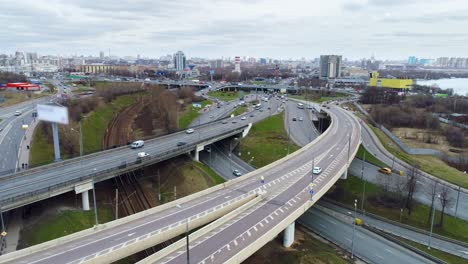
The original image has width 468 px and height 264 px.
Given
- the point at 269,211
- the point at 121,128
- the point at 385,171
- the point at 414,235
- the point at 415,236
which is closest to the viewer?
the point at 269,211

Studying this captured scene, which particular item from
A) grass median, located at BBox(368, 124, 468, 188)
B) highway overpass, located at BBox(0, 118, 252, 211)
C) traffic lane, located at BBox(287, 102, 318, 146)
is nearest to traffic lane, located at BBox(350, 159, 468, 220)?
grass median, located at BBox(368, 124, 468, 188)

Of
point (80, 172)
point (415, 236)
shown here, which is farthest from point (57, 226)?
point (415, 236)

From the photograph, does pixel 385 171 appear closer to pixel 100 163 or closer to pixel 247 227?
pixel 247 227

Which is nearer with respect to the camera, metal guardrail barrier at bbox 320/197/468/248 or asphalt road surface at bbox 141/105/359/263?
asphalt road surface at bbox 141/105/359/263

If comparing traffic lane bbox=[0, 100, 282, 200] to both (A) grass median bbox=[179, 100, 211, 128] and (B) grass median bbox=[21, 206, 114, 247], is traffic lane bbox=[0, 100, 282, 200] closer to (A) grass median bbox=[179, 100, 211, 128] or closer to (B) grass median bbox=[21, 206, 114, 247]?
(B) grass median bbox=[21, 206, 114, 247]

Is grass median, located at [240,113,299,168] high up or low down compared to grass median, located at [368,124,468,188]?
up
